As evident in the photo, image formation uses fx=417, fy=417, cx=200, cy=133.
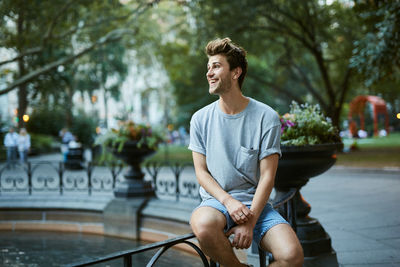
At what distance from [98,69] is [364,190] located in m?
30.9

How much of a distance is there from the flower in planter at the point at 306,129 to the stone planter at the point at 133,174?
10.5 feet

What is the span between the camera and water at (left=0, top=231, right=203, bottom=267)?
526 centimetres

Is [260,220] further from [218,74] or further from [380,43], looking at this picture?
[380,43]

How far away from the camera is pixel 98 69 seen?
3634 centimetres

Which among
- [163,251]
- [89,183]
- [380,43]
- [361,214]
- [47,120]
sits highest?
[380,43]

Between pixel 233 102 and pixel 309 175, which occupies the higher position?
pixel 233 102

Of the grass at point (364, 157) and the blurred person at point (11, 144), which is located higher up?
the blurred person at point (11, 144)

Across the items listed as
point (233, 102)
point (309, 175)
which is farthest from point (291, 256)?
point (309, 175)

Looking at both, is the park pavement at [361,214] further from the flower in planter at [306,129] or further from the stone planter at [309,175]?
the flower in planter at [306,129]

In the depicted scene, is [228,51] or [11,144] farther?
[11,144]

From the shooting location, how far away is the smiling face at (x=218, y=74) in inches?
103

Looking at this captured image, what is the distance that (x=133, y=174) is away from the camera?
6.96 metres

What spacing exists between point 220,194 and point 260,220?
30 centimetres

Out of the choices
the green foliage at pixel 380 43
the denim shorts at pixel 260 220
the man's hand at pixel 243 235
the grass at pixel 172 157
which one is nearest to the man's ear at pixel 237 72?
the denim shorts at pixel 260 220
